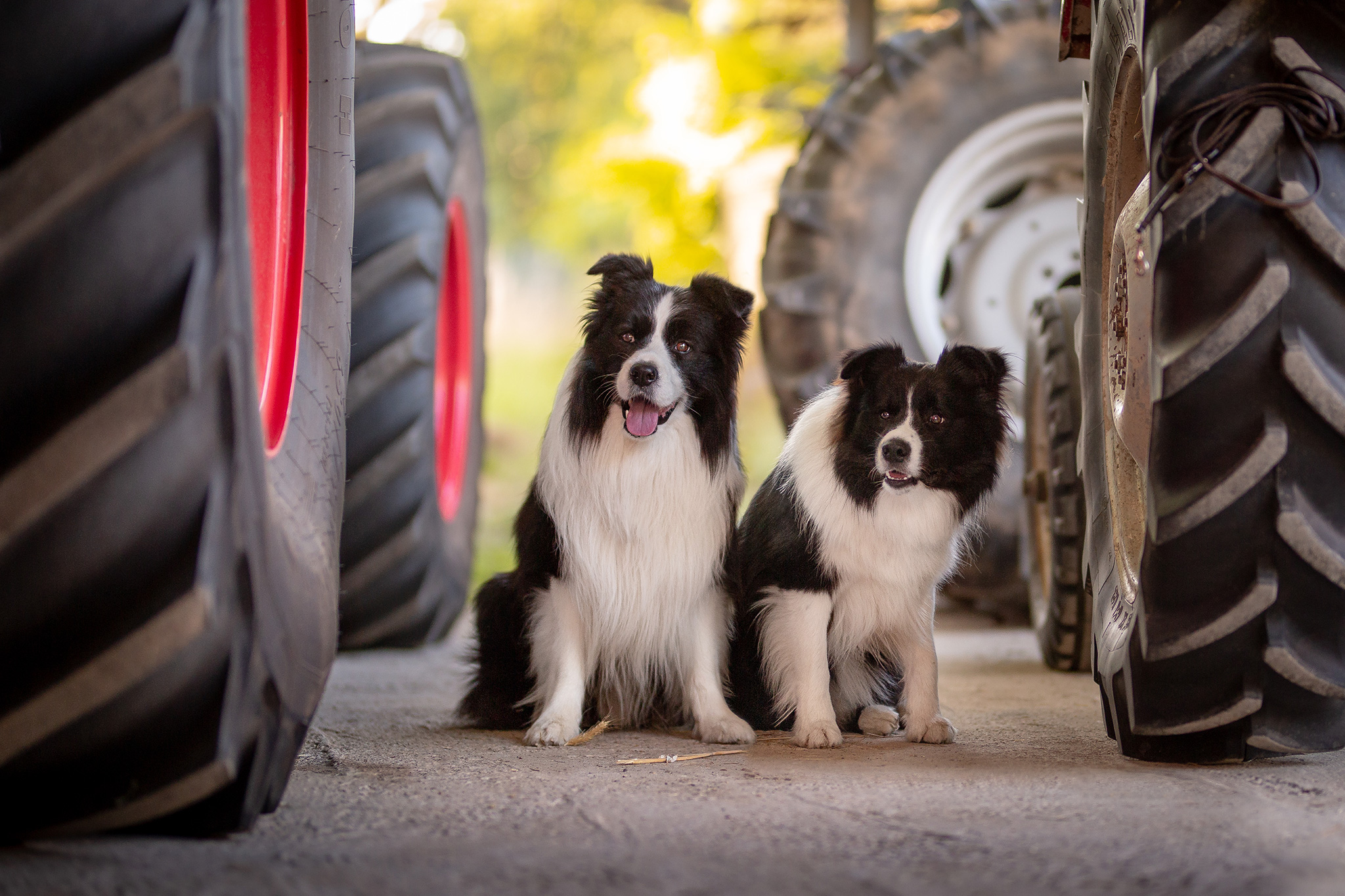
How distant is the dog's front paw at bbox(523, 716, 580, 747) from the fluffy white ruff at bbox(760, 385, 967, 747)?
1.74 feet

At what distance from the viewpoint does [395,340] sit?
3562 mm

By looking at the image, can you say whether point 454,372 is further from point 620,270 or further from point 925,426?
point 925,426

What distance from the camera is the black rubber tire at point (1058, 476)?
3279 mm

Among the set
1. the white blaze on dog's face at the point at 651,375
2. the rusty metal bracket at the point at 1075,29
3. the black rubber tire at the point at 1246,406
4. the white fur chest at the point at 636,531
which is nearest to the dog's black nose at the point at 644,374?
the white blaze on dog's face at the point at 651,375

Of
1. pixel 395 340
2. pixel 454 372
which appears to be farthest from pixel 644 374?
pixel 454 372

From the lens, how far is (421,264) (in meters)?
3.58

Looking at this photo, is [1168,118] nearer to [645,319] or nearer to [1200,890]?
[1200,890]

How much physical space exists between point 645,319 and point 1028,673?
1.64 metres

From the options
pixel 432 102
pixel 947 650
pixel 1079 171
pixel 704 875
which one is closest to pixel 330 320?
pixel 704 875

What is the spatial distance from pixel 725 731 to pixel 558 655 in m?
0.47

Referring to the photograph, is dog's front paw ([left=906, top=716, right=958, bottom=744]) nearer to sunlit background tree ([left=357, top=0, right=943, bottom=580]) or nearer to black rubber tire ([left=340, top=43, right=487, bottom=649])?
black rubber tire ([left=340, top=43, right=487, bottom=649])

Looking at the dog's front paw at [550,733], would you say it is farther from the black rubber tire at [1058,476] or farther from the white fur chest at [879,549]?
the black rubber tire at [1058,476]

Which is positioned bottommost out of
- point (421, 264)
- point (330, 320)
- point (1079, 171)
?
point (330, 320)

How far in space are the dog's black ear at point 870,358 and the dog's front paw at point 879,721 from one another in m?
0.88
